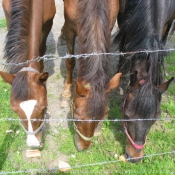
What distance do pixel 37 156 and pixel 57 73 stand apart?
1.87m

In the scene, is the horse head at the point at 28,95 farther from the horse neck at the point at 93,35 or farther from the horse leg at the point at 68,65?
the horse leg at the point at 68,65

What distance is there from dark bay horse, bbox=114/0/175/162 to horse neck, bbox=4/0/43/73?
1.09 metres

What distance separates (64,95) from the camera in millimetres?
4246

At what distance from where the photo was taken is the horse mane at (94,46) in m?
2.66

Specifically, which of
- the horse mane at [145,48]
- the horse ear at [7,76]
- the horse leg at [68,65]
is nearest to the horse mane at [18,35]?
the horse ear at [7,76]

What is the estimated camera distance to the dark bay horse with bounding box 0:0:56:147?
2.56 metres

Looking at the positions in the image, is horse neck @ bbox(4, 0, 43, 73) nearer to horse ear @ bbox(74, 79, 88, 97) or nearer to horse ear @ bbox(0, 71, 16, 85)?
horse ear @ bbox(0, 71, 16, 85)

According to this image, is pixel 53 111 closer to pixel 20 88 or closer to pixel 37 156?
pixel 37 156

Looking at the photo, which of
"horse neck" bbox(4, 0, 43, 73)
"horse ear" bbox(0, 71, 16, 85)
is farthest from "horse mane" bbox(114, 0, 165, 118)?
"horse ear" bbox(0, 71, 16, 85)

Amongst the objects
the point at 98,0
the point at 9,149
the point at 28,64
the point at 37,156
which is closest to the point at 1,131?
the point at 9,149

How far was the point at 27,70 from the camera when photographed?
266 cm

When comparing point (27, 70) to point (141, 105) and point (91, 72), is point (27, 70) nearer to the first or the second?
point (91, 72)

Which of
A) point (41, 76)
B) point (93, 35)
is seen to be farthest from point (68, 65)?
point (41, 76)

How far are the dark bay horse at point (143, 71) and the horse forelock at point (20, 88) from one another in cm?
112
